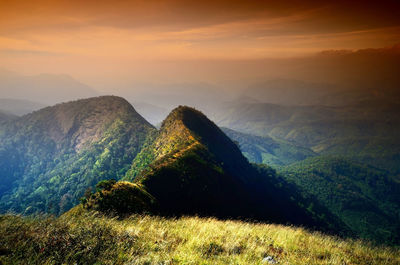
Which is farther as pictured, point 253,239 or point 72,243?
point 253,239

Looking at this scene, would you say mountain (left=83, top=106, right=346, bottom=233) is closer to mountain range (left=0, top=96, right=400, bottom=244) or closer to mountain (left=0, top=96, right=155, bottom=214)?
mountain range (left=0, top=96, right=400, bottom=244)

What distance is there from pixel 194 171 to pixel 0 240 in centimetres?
4149

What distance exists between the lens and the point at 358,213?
175 metres

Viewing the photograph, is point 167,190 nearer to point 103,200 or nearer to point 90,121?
point 103,200

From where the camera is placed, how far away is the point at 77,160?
149 meters

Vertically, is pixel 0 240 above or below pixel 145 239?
above

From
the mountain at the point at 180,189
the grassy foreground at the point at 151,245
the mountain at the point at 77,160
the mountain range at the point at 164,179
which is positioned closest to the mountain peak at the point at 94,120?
the mountain at the point at 77,160

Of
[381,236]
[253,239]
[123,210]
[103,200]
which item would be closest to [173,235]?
[253,239]

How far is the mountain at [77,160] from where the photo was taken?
121 meters


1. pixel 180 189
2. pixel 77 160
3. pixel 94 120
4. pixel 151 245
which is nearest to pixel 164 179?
pixel 180 189

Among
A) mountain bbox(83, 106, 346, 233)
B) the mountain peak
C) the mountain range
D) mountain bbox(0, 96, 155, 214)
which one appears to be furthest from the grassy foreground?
the mountain peak

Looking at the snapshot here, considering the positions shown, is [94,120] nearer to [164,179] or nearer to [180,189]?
[164,179]

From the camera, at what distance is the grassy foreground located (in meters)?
6.77

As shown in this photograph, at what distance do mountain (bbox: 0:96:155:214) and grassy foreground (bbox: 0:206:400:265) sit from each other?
105 meters
